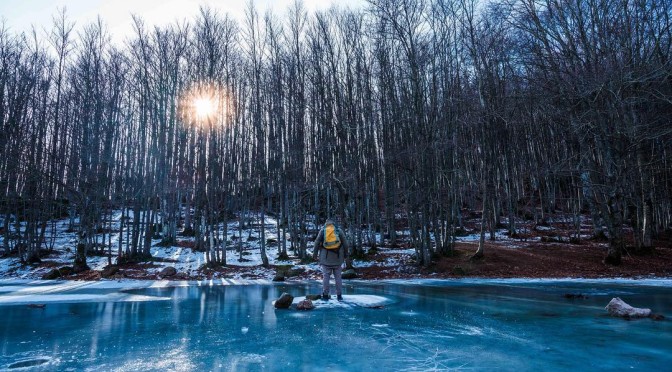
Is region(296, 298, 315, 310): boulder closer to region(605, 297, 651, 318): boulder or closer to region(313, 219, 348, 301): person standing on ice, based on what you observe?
region(313, 219, 348, 301): person standing on ice

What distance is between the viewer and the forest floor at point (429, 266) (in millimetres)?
14781

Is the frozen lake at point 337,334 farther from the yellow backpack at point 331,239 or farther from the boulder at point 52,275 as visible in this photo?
the boulder at point 52,275

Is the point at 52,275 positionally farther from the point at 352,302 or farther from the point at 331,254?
the point at 352,302

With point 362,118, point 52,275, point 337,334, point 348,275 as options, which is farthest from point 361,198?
point 337,334

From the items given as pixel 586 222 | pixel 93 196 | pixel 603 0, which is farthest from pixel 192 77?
pixel 586 222

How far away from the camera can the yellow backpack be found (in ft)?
28.7

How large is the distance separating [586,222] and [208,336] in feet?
116

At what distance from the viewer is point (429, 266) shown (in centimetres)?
1606

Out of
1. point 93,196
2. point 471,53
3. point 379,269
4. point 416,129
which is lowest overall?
point 379,269

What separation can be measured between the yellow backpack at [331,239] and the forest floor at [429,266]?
638 cm

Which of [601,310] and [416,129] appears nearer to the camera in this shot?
[601,310]

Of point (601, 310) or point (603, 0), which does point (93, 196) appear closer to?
point (601, 310)

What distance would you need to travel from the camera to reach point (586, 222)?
32.3m

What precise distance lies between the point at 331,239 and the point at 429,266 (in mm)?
8559
